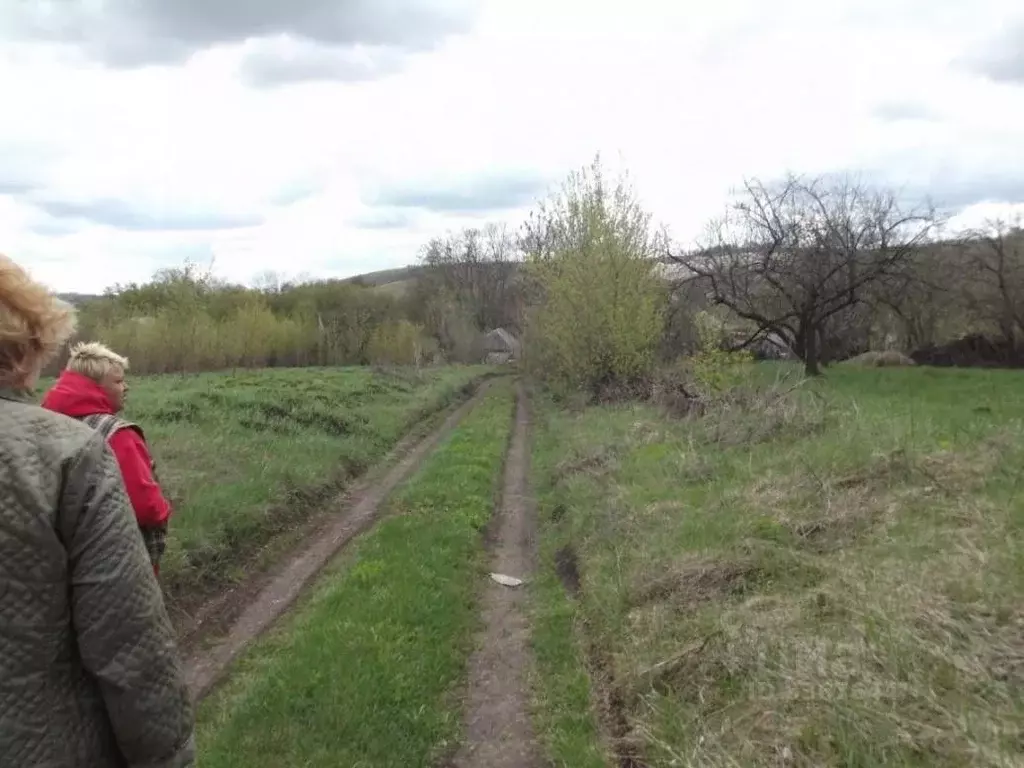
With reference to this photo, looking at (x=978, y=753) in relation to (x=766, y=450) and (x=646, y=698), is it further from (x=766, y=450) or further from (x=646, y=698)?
(x=766, y=450)

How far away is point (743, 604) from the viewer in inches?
251

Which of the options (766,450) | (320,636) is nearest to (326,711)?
(320,636)

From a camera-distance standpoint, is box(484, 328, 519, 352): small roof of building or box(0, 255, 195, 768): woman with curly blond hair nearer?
box(0, 255, 195, 768): woman with curly blond hair

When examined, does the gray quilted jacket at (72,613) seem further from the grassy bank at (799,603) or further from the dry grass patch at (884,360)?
the dry grass patch at (884,360)

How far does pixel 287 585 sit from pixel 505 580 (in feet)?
7.95

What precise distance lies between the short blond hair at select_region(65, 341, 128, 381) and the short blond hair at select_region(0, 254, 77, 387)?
3.01m

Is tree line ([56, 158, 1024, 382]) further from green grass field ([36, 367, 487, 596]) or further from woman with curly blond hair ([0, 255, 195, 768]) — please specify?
woman with curly blond hair ([0, 255, 195, 768])

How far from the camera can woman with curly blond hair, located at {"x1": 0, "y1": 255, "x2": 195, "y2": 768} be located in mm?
2119

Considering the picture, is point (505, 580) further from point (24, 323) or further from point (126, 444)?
point (24, 323)

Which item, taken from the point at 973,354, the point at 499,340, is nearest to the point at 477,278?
the point at 499,340

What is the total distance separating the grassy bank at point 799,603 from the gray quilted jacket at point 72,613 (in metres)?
3.12

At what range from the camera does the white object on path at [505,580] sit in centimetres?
938

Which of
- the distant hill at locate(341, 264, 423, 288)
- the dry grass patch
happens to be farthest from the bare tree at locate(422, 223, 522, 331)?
the dry grass patch

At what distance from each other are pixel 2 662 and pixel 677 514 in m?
7.88
